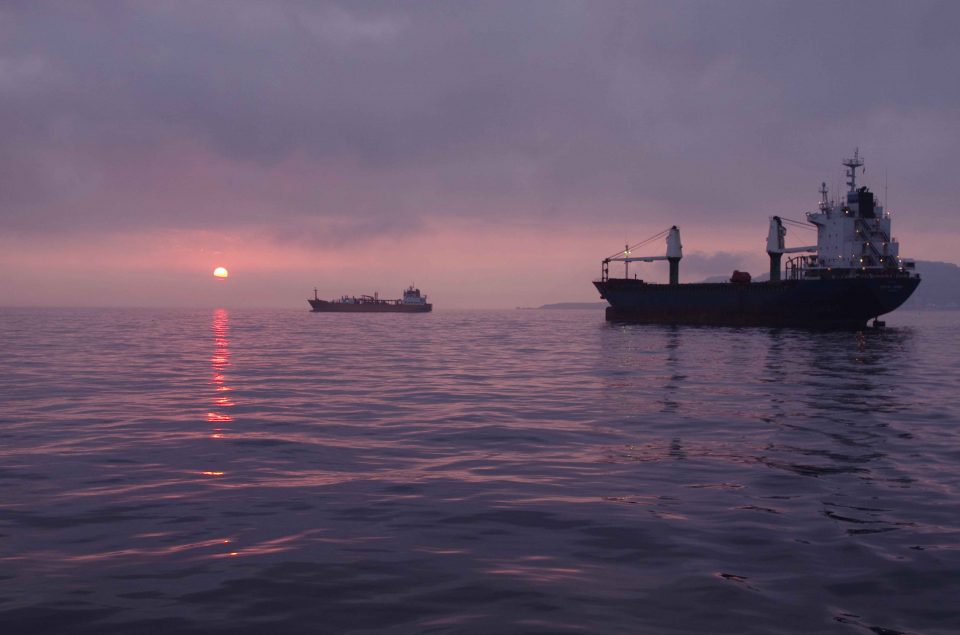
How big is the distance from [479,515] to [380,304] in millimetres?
187393

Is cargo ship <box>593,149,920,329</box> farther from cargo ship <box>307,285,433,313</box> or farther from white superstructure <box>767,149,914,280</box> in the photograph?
cargo ship <box>307,285,433,313</box>

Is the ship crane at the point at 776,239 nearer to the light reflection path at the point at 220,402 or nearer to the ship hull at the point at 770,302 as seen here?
the ship hull at the point at 770,302

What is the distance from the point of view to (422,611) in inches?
217

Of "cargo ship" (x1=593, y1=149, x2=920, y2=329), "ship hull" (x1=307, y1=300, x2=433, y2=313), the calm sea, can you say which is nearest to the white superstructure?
"cargo ship" (x1=593, y1=149, x2=920, y2=329)

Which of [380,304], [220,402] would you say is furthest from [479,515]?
[380,304]

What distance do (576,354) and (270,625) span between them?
32712 mm

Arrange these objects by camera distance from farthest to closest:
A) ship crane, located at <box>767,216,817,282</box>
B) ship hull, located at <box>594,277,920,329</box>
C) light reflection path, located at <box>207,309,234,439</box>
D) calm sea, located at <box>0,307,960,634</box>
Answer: ship crane, located at <box>767,216,817,282</box> → ship hull, located at <box>594,277,920,329</box> → light reflection path, located at <box>207,309,234,439</box> → calm sea, located at <box>0,307,960,634</box>

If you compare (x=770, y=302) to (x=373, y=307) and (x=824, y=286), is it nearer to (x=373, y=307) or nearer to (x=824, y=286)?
(x=824, y=286)

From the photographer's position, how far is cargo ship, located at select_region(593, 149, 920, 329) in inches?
2581

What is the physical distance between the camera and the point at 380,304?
193 m

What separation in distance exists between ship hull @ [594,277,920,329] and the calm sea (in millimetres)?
51838

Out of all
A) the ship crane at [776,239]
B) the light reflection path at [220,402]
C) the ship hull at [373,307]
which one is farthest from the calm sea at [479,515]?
the ship hull at [373,307]

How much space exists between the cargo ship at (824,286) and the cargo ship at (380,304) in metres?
109

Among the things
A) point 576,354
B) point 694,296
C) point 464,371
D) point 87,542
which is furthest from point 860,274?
point 87,542
